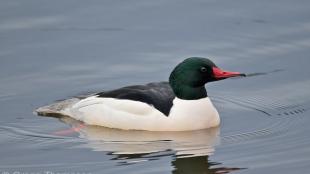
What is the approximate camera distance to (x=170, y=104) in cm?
1332

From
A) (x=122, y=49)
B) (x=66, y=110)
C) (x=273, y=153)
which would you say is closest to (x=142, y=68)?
(x=122, y=49)

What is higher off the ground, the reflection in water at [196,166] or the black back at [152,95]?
the black back at [152,95]

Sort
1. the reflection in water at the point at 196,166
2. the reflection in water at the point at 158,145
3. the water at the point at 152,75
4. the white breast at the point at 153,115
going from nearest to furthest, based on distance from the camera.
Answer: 1. the reflection in water at the point at 196,166
2. the reflection in water at the point at 158,145
3. the water at the point at 152,75
4. the white breast at the point at 153,115

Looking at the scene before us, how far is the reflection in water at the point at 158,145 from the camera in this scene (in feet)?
39.0

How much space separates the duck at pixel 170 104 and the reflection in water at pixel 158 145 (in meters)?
0.12

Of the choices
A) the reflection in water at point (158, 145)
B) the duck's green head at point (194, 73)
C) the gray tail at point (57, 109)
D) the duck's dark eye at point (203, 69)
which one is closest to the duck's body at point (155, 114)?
the reflection in water at point (158, 145)

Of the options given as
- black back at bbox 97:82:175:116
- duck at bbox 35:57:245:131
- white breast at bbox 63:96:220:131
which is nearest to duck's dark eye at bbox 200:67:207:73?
duck at bbox 35:57:245:131

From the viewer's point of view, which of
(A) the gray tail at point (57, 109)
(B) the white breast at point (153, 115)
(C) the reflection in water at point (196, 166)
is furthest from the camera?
(A) the gray tail at point (57, 109)

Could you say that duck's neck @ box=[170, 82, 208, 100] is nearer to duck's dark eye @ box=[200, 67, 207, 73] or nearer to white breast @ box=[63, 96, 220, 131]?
white breast @ box=[63, 96, 220, 131]

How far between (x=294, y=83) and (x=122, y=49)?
11.0 ft

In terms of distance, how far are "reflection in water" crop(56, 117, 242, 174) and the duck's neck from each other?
556 mm

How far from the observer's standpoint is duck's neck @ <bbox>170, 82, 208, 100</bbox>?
13391 mm

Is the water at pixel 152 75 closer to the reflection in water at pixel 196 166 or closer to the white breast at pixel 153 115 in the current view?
the reflection in water at pixel 196 166

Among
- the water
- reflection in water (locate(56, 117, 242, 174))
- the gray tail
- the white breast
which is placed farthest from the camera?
the gray tail
